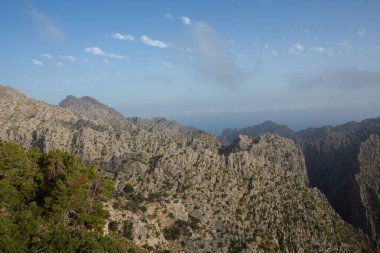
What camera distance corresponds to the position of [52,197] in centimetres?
5438

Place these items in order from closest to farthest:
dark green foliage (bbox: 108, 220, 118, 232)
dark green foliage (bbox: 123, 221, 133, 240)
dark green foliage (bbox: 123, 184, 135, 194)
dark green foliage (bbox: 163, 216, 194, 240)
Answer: dark green foliage (bbox: 108, 220, 118, 232)
dark green foliage (bbox: 123, 221, 133, 240)
dark green foliage (bbox: 163, 216, 194, 240)
dark green foliage (bbox: 123, 184, 135, 194)

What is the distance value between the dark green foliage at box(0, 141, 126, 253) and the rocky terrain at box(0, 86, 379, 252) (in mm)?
12570

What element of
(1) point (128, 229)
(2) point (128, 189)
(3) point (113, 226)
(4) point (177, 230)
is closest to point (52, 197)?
(3) point (113, 226)

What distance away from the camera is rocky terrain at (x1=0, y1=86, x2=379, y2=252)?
280 feet

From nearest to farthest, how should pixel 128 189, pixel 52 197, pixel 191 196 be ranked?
pixel 52 197 → pixel 128 189 → pixel 191 196

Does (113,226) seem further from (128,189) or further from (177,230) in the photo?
(128,189)

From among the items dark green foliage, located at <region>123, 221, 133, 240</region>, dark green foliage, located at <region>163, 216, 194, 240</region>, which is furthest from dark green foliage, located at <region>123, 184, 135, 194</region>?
dark green foliage, located at <region>123, 221, 133, 240</region>

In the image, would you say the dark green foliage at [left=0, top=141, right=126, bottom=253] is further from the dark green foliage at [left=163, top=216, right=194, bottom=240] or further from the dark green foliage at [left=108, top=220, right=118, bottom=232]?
the dark green foliage at [left=163, top=216, right=194, bottom=240]

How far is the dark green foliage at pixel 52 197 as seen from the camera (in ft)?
146

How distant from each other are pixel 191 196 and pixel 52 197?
52.5 meters

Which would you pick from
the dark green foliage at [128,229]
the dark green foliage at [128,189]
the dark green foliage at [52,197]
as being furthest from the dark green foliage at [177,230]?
the dark green foliage at [52,197]

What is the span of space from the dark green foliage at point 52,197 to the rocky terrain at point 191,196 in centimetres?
1257

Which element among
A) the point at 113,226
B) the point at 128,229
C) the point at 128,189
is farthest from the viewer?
the point at 128,189

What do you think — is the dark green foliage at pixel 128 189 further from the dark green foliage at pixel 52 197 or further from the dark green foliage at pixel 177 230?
the dark green foliage at pixel 52 197
